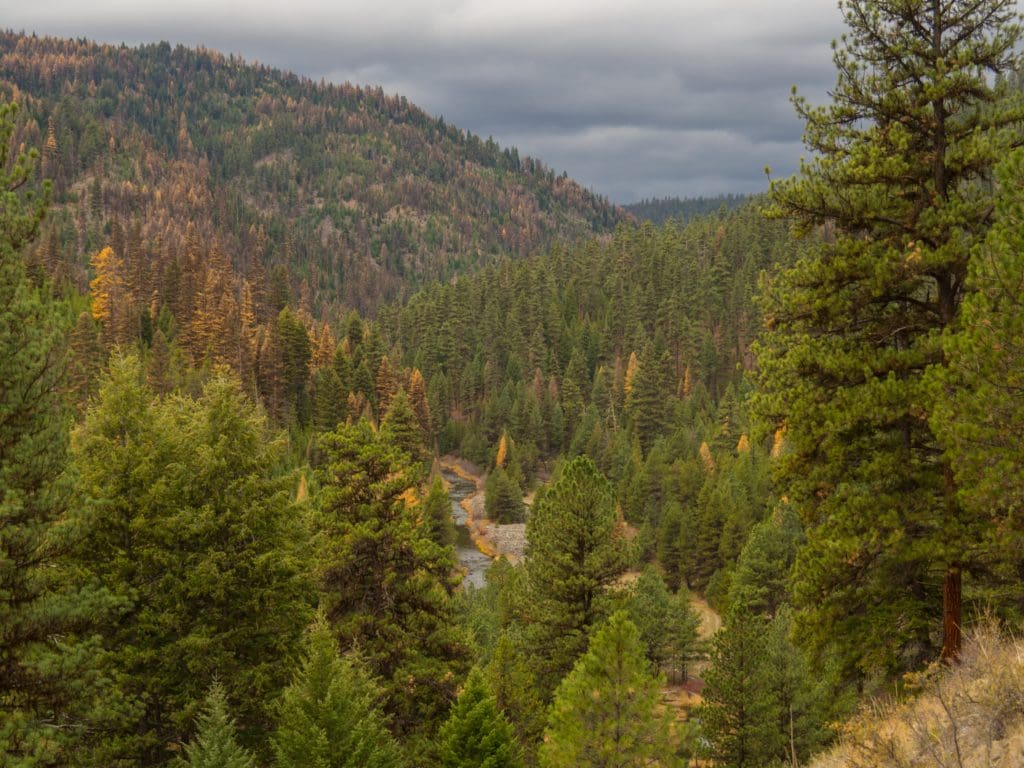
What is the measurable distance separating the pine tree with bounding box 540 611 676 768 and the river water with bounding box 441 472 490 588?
42.0 metres

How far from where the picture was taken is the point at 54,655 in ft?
36.9

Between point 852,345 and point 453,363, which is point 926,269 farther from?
point 453,363

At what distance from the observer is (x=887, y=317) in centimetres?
1319

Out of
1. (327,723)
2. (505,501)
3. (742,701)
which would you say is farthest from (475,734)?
(505,501)

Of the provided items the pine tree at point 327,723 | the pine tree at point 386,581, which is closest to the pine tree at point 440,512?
the pine tree at point 386,581

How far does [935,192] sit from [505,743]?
45.6 ft

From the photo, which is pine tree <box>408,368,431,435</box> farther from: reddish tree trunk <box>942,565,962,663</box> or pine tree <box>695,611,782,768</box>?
reddish tree trunk <box>942,565,962,663</box>

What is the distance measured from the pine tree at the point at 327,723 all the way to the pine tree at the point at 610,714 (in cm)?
477

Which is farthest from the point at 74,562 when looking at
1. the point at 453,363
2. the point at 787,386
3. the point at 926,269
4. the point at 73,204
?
the point at 73,204

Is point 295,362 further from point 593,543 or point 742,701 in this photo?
point 742,701

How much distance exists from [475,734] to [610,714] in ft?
10.7

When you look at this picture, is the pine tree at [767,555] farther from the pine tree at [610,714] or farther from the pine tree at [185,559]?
the pine tree at [185,559]

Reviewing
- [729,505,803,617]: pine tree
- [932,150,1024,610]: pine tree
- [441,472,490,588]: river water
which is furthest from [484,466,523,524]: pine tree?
[932,150,1024,610]: pine tree

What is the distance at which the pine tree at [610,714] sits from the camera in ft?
56.1
